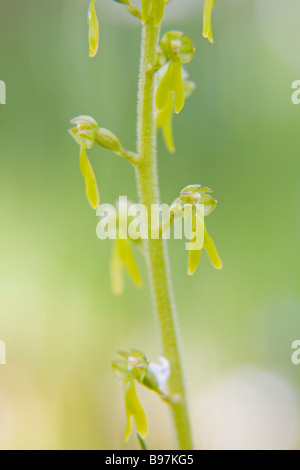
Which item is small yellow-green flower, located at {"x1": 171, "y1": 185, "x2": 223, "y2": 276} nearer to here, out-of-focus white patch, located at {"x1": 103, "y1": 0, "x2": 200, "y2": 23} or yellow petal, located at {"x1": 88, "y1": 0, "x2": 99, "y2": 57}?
yellow petal, located at {"x1": 88, "y1": 0, "x2": 99, "y2": 57}

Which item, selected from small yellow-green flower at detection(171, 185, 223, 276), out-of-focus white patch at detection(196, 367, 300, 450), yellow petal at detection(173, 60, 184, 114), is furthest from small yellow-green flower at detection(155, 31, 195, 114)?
out-of-focus white patch at detection(196, 367, 300, 450)

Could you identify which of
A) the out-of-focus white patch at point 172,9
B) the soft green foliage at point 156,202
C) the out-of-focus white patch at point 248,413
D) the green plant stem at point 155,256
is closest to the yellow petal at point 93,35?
the soft green foliage at point 156,202

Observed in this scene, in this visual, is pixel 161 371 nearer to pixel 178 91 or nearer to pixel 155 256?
pixel 155 256

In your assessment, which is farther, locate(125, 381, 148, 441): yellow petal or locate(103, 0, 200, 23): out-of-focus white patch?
locate(103, 0, 200, 23): out-of-focus white patch

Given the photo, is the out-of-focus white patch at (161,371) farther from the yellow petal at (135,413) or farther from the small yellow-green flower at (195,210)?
the small yellow-green flower at (195,210)

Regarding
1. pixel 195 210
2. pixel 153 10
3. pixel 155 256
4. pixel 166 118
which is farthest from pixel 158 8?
pixel 155 256

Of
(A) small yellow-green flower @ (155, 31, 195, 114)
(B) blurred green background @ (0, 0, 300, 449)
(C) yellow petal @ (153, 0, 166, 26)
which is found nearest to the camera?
(C) yellow petal @ (153, 0, 166, 26)
